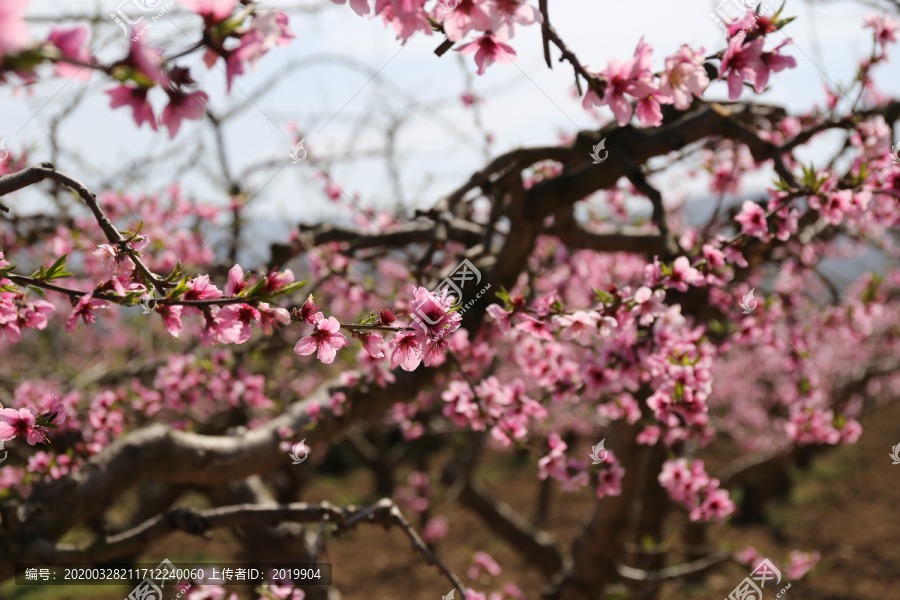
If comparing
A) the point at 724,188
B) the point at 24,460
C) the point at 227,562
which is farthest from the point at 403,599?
the point at 724,188

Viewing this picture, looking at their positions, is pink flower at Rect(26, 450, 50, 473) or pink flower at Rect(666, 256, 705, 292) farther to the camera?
pink flower at Rect(26, 450, 50, 473)

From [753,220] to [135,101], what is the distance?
6.23 ft

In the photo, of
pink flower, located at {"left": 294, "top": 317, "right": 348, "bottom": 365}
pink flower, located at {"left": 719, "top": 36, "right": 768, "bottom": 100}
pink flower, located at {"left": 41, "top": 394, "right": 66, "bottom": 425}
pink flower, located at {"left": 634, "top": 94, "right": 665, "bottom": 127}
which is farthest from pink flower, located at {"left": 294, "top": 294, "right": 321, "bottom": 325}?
pink flower, located at {"left": 719, "top": 36, "right": 768, "bottom": 100}

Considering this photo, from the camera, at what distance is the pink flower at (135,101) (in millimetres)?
1005

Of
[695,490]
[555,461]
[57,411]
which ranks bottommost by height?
[695,490]

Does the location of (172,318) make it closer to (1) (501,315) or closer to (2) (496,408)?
(1) (501,315)

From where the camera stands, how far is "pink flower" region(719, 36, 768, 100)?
1.51 metres

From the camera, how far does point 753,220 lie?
6.82 ft

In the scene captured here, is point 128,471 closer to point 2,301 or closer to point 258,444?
point 258,444

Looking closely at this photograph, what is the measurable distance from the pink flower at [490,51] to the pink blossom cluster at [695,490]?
73.8 inches

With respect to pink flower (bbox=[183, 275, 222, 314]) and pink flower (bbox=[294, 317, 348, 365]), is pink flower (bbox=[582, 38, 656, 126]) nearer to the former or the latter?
pink flower (bbox=[294, 317, 348, 365])

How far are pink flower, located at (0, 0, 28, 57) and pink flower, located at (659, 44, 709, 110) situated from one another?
1.22 metres

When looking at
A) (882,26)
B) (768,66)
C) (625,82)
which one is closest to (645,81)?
(625,82)

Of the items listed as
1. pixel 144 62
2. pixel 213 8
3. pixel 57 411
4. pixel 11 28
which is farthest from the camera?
pixel 57 411
